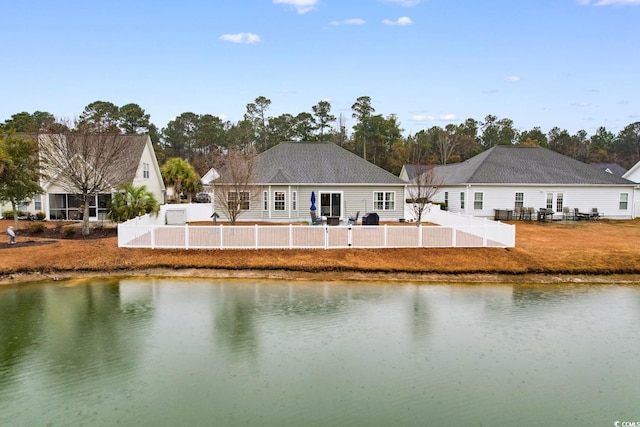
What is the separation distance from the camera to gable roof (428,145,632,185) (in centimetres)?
3216

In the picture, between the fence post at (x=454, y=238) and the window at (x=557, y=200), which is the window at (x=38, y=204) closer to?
the fence post at (x=454, y=238)

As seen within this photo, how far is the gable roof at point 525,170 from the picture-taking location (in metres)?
32.2

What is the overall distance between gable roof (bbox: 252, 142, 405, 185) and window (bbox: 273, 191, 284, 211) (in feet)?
2.68

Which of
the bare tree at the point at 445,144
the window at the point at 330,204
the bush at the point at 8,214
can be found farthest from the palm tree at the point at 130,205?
the bare tree at the point at 445,144

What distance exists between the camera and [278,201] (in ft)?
92.5

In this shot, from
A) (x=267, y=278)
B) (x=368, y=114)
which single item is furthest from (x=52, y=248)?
(x=368, y=114)

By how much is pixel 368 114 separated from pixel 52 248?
6072 cm

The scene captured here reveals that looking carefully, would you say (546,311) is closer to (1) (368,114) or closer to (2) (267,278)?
(2) (267,278)

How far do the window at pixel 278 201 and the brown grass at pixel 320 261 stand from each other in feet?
33.4

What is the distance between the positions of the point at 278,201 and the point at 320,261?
37.4ft

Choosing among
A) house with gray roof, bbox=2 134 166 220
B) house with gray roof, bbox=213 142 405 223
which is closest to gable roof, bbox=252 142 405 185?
house with gray roof, bbox=213 142 405 223

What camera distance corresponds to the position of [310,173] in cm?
2930

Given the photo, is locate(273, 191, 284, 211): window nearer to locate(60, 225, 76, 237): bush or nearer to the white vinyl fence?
the white vinyl fence

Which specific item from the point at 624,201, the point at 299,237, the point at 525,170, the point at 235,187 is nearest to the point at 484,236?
the point at 299,237
